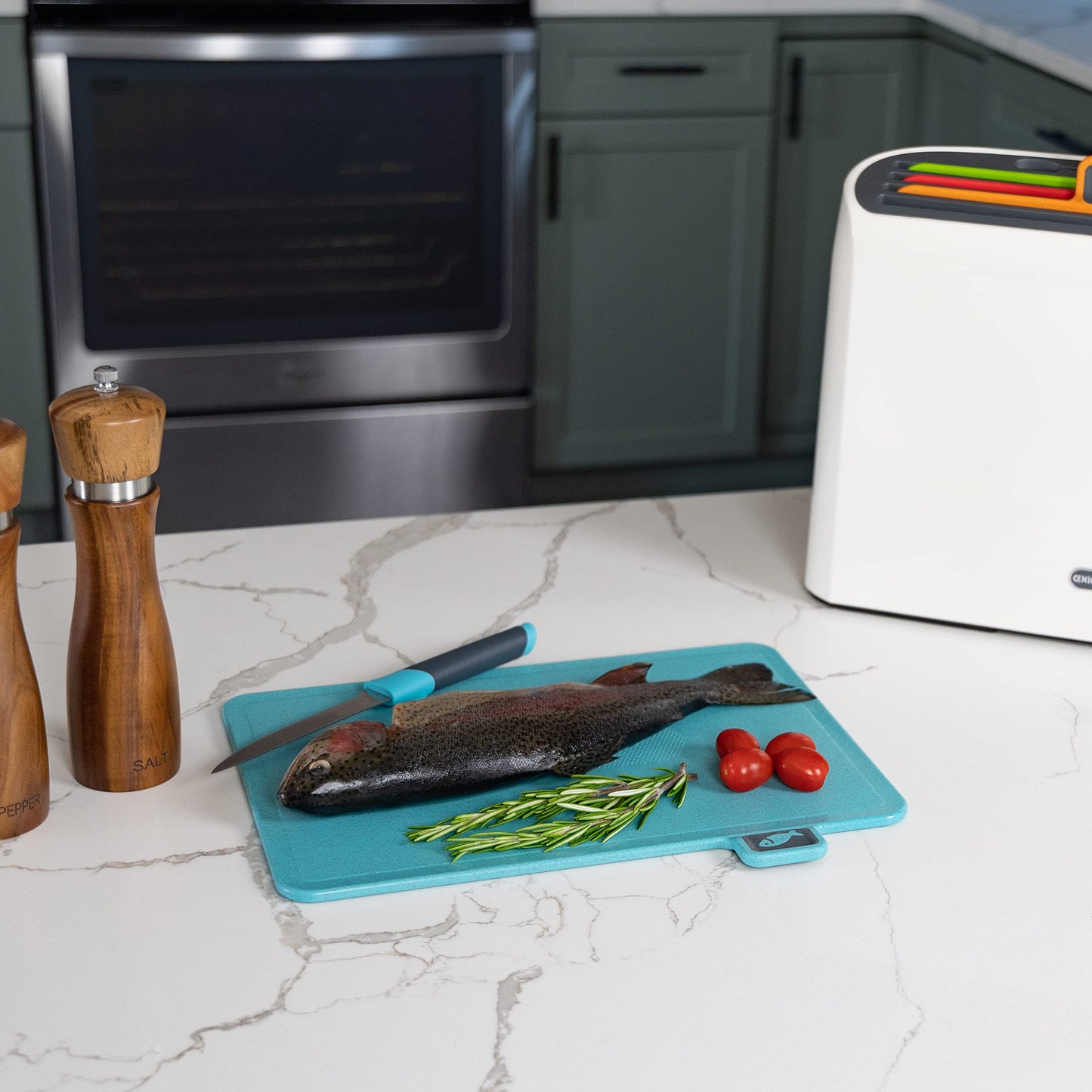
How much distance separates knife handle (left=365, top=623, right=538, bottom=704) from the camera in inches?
34.8

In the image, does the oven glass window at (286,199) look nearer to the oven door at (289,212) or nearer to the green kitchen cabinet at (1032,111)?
the oven door at (289,212)

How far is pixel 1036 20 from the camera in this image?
238 cm

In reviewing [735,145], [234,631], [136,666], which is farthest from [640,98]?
[136,666]

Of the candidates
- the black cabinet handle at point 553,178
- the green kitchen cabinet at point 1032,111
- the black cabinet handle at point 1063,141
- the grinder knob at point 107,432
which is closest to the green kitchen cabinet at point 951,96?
the green kitchen cabinet at point 1032,111

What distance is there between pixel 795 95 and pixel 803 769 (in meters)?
2.05

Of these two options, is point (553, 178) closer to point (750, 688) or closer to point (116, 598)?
point (750, 688)

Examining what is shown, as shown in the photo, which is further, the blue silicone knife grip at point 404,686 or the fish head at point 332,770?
the blue silicone knife grip at point 404,686

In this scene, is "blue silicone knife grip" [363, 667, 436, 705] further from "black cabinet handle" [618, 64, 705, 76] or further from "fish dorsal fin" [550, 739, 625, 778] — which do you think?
"black cabinet handle" [618, 64, 705, 76]

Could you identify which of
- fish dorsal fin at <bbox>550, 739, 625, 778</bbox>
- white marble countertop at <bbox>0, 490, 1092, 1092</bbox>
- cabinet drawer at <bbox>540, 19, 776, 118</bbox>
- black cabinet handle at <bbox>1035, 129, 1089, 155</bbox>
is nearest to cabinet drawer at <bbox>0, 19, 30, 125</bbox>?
cabinet drawer at <bbox>540, 19, 776, 118</bbox>

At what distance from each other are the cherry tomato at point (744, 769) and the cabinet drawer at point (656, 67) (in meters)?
1.88

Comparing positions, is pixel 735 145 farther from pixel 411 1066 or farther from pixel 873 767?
pixel 411 1066

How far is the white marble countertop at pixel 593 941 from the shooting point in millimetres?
631

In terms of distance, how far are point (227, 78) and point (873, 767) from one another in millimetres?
1851

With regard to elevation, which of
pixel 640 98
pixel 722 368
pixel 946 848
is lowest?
pixel 722 368
